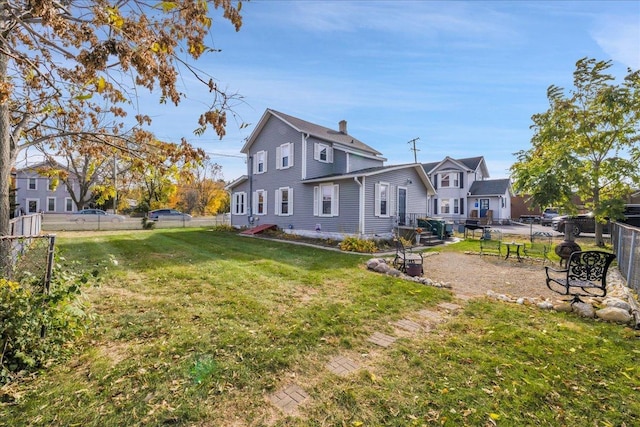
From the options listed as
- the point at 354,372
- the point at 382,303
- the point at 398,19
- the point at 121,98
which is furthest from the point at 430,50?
the point at 354,372

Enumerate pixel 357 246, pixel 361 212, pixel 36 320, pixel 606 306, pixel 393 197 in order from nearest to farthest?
pixel 36 320, pixel 606 306, pixel 357 246, pixel 361 212, pixel 393 197

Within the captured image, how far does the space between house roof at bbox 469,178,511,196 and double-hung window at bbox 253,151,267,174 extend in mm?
24831

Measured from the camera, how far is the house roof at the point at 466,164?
31.3 m

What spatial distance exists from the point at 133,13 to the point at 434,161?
35.3 meters

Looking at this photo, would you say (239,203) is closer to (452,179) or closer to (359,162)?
(359,162)

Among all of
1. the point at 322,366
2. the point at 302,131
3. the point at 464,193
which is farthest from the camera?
the point at 464,193

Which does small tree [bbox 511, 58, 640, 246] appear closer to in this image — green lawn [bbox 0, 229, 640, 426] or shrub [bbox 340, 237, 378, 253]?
shrub [bbox 340, 237, 378, 253]

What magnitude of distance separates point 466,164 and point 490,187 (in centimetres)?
372

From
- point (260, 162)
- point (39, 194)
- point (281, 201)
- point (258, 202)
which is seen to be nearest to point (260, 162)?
point (260, 162)

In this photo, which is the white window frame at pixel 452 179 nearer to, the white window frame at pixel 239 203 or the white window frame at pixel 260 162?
the white window frame at pixel 260 162

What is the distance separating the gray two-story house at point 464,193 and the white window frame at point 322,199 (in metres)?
20.0

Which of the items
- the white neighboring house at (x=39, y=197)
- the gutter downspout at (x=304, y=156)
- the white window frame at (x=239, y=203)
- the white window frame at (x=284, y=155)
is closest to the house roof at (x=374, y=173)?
the gutter downspout at (x=304, y=156)

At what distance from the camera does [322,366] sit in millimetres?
3285

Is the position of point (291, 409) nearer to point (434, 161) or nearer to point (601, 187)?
point (601, 187)
